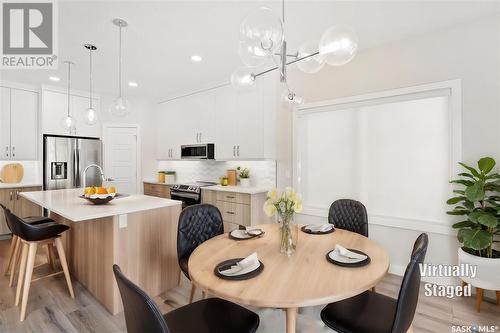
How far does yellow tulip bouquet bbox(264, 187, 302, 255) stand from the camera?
66.0 inches

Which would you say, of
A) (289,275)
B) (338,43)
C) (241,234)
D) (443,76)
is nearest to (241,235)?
(241,234)

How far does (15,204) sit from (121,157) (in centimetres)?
187

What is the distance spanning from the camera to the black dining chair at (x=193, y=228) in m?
2.14

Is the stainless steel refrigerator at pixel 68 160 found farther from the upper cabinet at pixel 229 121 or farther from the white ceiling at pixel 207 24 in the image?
the white ceiling at pixel 207 24

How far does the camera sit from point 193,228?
7.36 ft

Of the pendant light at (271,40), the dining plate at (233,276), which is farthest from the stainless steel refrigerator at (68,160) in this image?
the pendant light at (271,40)

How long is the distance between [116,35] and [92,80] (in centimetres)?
201

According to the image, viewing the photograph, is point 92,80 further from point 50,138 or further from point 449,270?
point 449,270

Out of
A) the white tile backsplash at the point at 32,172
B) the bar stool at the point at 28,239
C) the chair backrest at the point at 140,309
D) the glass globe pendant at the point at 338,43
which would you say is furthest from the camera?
the white tile backsplash at the point at 32,172

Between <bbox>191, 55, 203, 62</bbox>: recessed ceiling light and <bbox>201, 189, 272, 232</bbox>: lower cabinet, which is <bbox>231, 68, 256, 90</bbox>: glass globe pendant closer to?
<bbox>191, 55, 203, 62</bbox>: recessed ceiling light

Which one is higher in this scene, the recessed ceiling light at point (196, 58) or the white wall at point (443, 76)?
the recessed ceiling light at point (196, 58)

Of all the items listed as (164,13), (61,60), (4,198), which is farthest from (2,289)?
(164,13)

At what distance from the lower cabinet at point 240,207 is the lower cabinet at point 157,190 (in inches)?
55.6

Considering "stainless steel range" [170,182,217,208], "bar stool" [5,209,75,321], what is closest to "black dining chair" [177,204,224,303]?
"bar stool" [5,209,75,321]
